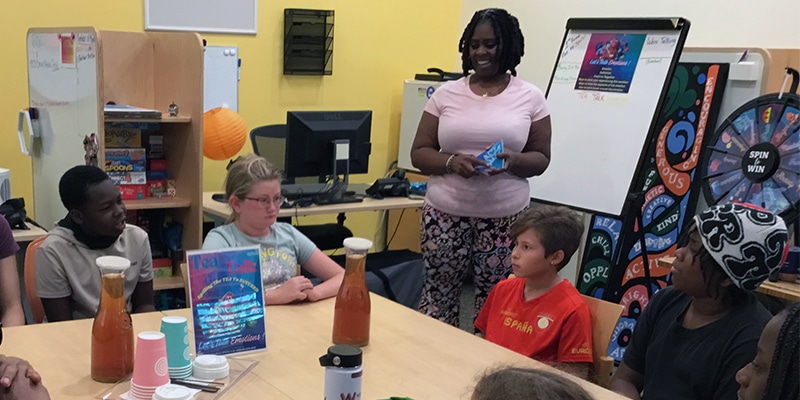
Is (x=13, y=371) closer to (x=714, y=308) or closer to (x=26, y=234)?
(x=714, y=308)

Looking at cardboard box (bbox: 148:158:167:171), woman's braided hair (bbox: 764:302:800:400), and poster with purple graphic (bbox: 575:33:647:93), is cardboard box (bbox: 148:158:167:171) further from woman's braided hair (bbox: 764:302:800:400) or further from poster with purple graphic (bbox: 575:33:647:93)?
woman's braided hair (bbox: 764:302:800:400)

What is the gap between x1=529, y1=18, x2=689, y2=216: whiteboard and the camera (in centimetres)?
325

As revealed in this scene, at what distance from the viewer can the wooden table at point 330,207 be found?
335cm

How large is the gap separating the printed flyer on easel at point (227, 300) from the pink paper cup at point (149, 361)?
0.20m

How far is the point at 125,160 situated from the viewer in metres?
3.14

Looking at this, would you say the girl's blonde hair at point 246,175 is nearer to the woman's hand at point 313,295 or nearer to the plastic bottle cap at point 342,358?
the woman's hand at point 313,295

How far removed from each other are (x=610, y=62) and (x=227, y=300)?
2493mm

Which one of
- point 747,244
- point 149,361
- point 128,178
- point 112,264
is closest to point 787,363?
point 747,244

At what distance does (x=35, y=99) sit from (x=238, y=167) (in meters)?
1.70

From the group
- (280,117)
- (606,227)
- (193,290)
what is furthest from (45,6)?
(606,227)

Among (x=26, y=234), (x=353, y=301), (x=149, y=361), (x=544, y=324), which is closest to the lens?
(x=149, y=361)

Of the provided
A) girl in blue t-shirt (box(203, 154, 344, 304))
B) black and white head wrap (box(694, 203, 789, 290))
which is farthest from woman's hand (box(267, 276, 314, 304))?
black and white head wrap (box(694, 203, 789, 290))

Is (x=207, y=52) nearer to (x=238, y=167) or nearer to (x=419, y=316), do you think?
(x=238, y=167)

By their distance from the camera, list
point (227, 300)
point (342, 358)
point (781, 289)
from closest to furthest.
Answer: point (342, 358) < point (227, 300) < point (781, 289)
